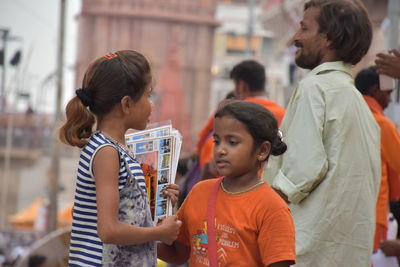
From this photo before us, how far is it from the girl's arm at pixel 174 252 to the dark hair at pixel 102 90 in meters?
0.56

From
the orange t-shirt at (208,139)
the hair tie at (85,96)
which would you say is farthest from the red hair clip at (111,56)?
the orange t-shirt at (208,139)

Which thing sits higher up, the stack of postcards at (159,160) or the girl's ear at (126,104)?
the girl's ear at (126,104)

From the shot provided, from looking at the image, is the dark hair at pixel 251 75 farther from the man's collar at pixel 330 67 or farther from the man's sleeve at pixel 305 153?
the man's sleeve at pixel 305 153

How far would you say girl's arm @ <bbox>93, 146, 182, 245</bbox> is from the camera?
3.55 meters

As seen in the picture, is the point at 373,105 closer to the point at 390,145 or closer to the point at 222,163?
the point at 390,145

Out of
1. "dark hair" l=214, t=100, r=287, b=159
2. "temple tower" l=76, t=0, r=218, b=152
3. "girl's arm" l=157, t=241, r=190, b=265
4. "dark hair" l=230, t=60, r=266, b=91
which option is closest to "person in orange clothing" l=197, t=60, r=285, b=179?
"dark hair" l=230, t=60, r=266, b=91

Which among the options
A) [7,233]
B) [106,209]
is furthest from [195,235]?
[7,233]

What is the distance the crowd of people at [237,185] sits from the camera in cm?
365

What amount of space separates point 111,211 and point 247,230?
517mm

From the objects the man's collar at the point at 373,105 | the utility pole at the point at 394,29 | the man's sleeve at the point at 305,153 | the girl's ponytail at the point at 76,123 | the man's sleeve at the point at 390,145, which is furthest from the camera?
the utility pole at the point at 394,29

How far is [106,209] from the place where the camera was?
3.55 metres

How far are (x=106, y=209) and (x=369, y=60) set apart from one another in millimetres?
21606

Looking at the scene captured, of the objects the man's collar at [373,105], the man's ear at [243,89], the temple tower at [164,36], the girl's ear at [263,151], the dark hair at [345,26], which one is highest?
the dark hair at [345,26]

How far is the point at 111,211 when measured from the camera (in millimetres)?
3561
